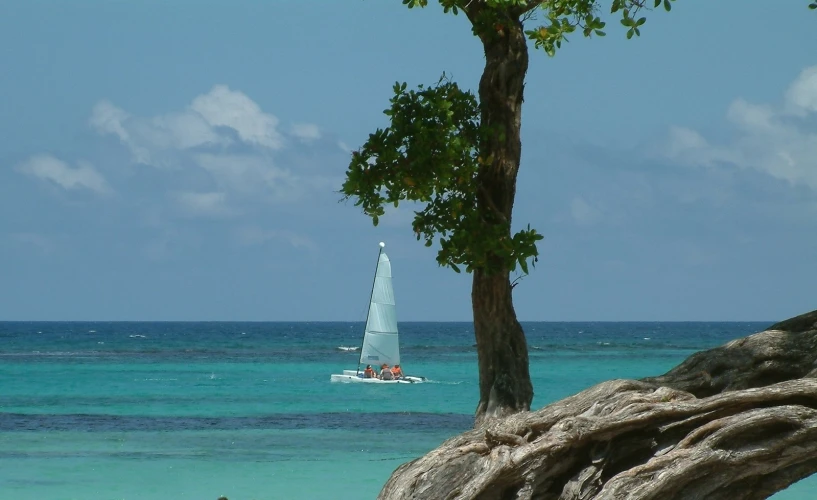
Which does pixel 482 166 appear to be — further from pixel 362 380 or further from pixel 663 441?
pixel 362 380

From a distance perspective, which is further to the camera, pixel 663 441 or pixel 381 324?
pixel 381 324

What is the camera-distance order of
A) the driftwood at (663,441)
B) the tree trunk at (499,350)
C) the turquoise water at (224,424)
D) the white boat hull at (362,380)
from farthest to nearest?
the white boat hull at (362,380)
the turquoise water at (224,424)
the tree trunk at (499,350)
the driftwood at (663,441)

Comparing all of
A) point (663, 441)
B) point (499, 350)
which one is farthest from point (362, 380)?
point (663, 441)

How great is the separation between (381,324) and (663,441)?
3789 centimetres

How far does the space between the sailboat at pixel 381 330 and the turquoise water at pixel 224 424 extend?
4.01ft

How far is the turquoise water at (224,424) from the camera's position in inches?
783

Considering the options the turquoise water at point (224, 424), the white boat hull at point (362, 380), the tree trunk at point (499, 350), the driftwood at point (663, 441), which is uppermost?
the tree trunk at point (499, 350)

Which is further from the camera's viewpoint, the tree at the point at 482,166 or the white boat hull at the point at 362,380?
the white boat hull at the point at 362,380

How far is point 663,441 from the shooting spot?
23.2 feet

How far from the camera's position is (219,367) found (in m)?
58.4

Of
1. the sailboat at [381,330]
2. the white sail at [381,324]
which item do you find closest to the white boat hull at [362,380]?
the sailboat at [381,330]

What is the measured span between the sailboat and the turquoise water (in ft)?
4.01

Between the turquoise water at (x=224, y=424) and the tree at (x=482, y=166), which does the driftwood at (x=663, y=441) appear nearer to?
the tree at (x=482, y=166)

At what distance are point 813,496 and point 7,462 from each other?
1584 centimetres
